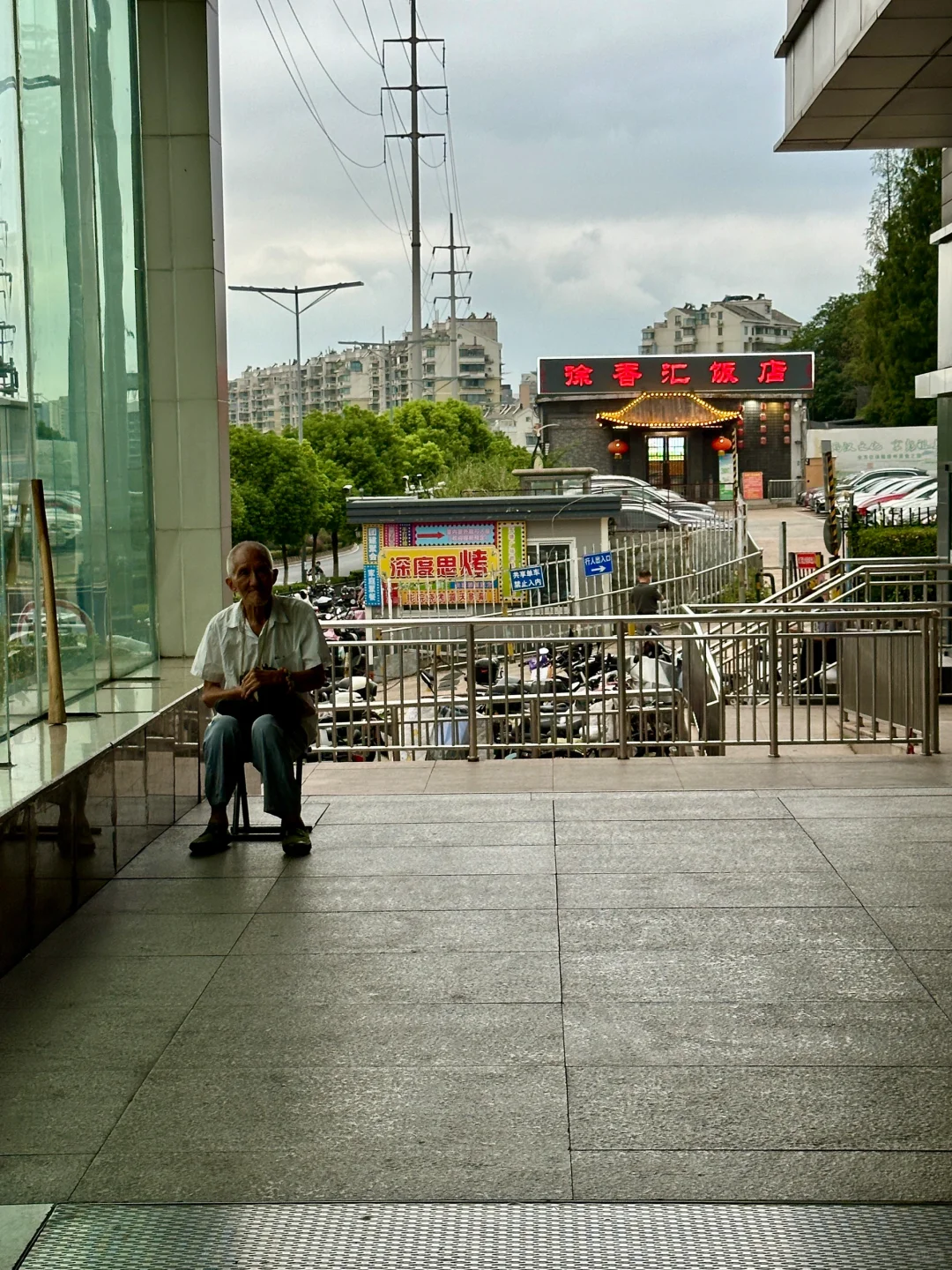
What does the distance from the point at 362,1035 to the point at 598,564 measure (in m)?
18.2

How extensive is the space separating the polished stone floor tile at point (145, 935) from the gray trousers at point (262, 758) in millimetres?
1081

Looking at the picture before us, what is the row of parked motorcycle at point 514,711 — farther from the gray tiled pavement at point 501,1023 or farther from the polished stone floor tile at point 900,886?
the polished stone floor tile at point 900,886

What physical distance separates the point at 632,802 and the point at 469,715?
2062 mm

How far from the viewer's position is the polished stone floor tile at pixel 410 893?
6293 millimetres

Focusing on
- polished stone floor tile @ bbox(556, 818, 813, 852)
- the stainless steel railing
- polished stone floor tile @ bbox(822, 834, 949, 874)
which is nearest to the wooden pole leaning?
polished stone floor tile @ bbox(556, 818, 813, 852)

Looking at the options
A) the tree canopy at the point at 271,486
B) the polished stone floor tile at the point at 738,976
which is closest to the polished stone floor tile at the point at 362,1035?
the polished stone floor tile at the point at 738,976

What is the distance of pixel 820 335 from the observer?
117 m

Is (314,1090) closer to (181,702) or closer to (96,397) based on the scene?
(181,702)

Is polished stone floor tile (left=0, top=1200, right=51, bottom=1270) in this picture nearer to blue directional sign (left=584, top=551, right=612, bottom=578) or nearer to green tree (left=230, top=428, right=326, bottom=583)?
blue directional sign (left=584, top=551, right=612, bottom=578)

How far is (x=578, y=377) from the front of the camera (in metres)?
57.2

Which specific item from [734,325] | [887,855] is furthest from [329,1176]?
[734,325]

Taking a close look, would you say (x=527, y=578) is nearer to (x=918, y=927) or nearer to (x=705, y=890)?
(x=705, y=890)

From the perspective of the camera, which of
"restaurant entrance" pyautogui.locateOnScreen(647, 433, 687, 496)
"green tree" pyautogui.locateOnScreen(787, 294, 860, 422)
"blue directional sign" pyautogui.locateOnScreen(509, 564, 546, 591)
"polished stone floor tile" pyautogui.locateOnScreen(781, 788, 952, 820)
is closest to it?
"polished stone floor tile" pyautogui.locateOnScreen(781, 788, 952, 820)

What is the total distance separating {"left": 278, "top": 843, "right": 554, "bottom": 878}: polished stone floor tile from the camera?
693 centimetres
